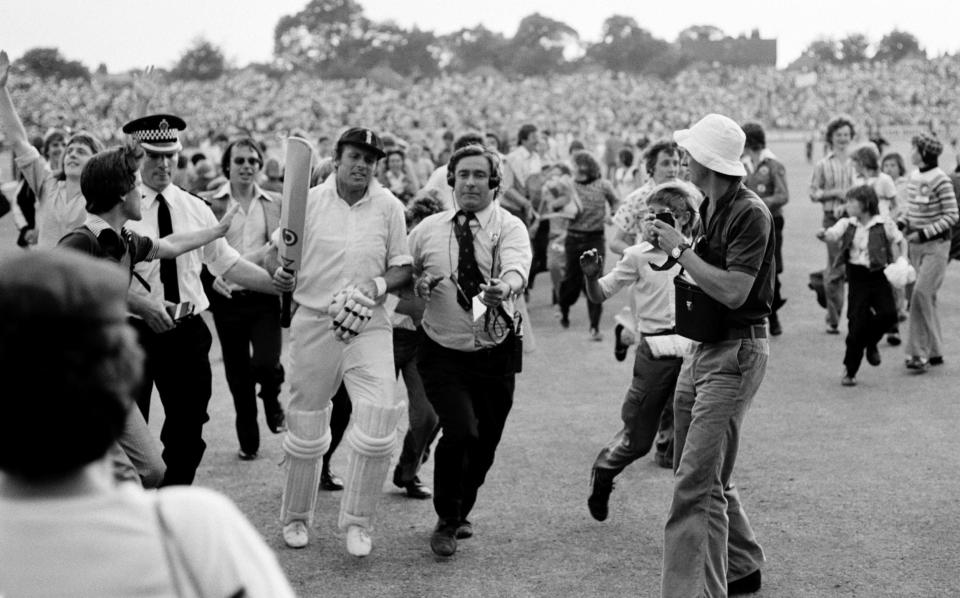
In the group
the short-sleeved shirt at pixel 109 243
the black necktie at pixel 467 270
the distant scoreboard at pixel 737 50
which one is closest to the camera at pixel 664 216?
the black necktie at pixel 467 270

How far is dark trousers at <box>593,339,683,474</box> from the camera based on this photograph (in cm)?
614

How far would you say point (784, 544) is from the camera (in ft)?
19.1

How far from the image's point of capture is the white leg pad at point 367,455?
18.5 ft

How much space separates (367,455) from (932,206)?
648 cm

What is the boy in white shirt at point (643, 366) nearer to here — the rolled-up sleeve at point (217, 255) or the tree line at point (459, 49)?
the rolled-up sleeve at point (217, 255)

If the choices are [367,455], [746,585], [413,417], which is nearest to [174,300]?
[367,455]

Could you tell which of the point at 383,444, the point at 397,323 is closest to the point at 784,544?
the point at 383,444

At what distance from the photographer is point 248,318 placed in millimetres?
7836

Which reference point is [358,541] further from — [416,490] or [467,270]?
[467,270]

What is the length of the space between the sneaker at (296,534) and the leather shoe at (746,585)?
2125mm

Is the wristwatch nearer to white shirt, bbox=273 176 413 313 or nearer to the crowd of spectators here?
white shirt, bbox=273 176 413 313

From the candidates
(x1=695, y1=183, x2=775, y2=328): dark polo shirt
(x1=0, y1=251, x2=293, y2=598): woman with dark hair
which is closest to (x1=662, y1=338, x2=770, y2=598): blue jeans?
(x1=695, y1=183, x2=775, y2=328): dark polo shirt

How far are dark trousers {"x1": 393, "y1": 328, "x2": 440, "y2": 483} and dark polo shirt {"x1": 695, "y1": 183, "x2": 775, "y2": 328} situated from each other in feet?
8.10

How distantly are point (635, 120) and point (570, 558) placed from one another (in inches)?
2248
